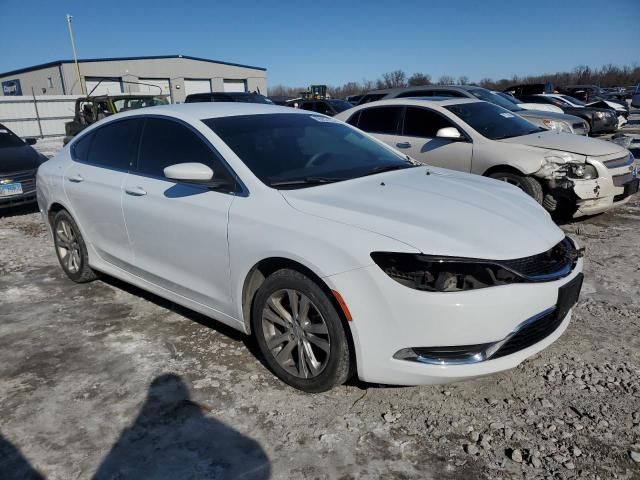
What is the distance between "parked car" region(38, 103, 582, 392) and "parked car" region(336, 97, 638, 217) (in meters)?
2.61

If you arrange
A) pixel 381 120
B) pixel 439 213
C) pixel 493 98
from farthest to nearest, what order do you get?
pixel 493 98 → pixel 381 120 → pixel 439 213

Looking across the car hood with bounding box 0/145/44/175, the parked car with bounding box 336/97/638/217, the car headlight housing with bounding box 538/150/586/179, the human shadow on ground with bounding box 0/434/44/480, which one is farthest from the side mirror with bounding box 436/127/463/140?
the car hood with bounding box 0/145/44/175

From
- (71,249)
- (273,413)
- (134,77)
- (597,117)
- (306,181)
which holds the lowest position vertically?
(273,413)

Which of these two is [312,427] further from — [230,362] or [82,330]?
Answer: [82,330]

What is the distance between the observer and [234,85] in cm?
4922

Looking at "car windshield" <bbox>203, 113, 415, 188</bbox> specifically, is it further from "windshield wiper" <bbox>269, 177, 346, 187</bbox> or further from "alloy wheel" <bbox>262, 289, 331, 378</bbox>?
"alloy wheel" <bbox>262, 289, 331, 378</bbox>

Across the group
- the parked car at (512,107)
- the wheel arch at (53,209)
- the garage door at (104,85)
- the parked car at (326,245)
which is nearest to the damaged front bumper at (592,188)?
the parked car at (326,245)

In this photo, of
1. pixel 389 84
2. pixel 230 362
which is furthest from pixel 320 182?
pixel 389 84

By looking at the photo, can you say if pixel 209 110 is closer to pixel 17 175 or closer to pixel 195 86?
pixel 17 175

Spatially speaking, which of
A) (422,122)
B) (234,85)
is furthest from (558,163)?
(234,85)

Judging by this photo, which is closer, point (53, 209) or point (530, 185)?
point (53, 209)

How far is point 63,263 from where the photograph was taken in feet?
15.9

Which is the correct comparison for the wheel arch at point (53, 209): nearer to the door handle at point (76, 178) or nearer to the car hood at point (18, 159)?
the door handle at point (76, 178)

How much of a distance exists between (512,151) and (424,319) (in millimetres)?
4345
